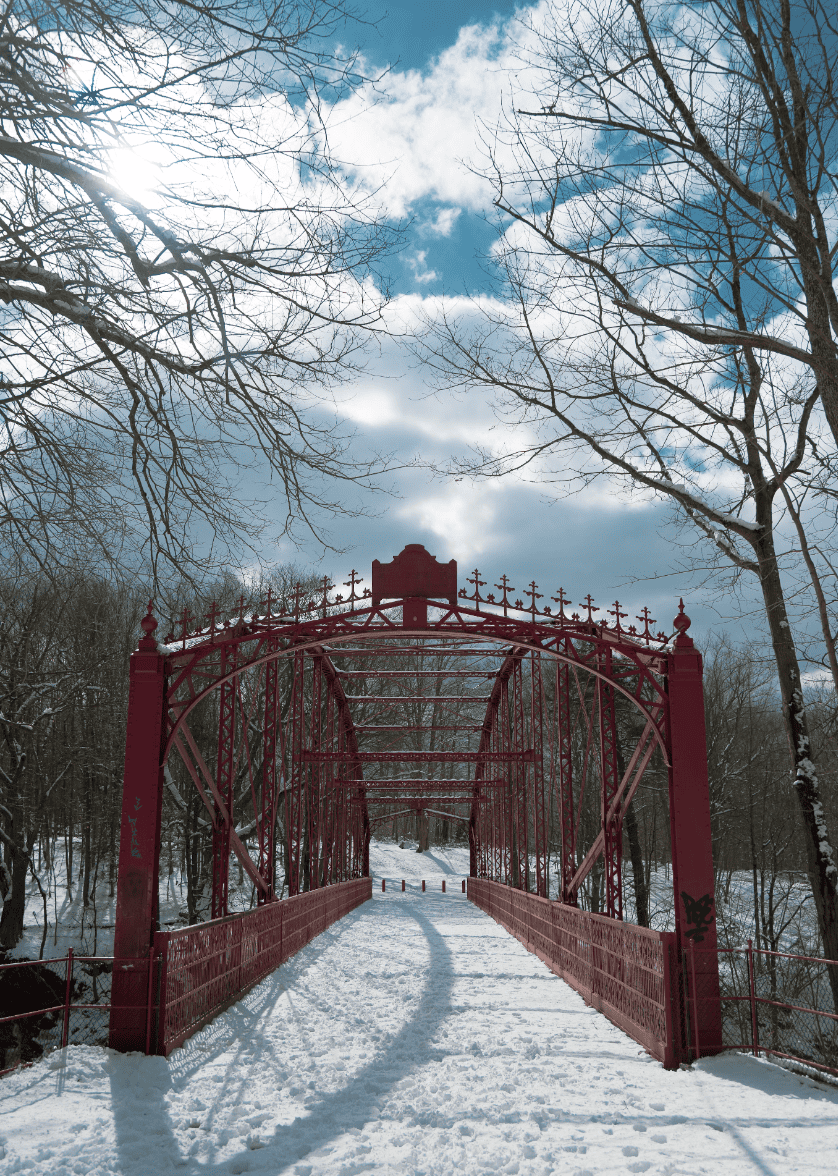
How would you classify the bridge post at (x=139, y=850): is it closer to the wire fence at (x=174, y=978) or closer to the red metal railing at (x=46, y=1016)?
the wire fence at (x=174, y=978)

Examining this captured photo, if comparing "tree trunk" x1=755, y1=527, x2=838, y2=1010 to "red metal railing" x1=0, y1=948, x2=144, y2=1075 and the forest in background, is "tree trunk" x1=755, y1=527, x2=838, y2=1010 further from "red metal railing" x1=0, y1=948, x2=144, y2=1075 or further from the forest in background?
"red metal railing" x1=0, y1=948, x2=144, y2=1075

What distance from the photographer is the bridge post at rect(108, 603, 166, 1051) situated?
7312 millimetres

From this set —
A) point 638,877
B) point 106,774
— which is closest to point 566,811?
point 638,877

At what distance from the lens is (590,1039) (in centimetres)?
814

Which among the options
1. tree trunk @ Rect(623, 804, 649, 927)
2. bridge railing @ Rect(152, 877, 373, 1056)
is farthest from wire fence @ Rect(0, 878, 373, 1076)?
tree trunk @ Rect(623, 804, 649, 927)

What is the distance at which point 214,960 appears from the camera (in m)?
8.93

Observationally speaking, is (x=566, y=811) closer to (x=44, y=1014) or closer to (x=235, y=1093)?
(x=235, y=1093)

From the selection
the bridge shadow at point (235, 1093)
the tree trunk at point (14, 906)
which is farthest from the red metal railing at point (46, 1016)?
the bridge shadow at point (235, 1093)

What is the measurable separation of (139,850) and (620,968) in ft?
16.3

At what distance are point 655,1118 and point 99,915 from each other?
79.4 feet

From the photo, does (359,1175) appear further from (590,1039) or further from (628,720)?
(628,720)

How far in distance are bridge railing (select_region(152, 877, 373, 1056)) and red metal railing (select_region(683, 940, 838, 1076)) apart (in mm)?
4479

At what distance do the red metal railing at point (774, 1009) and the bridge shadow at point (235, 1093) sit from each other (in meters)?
2.48

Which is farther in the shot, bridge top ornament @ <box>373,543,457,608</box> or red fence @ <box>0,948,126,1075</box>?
red fence @ <box>0,948,126,1075</box>
